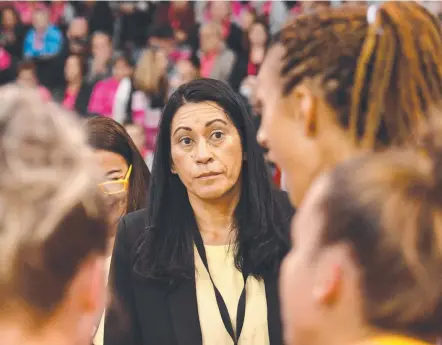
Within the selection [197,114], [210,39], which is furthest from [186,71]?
[197,114]

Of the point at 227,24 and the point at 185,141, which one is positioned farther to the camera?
the point at 227,24

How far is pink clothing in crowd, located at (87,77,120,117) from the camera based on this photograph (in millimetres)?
8336

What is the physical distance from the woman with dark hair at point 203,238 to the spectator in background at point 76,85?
230 inches

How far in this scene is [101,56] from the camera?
9312 millimetres

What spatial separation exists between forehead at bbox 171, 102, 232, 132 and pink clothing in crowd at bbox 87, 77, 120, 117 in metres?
5.50

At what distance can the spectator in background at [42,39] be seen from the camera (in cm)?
1020

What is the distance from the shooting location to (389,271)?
115 centimetres

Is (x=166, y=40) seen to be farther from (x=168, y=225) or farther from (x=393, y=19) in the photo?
(x=393, y=19)

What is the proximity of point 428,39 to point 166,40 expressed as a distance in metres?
7.61

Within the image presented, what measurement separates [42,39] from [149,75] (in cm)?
280

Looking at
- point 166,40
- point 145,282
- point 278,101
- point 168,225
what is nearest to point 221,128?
point 168,225

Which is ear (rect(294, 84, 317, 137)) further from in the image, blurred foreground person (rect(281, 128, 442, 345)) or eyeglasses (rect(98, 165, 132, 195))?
eyeglasses (rect(98, 165, 132, 195))

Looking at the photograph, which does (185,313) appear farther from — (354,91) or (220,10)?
(220,10)

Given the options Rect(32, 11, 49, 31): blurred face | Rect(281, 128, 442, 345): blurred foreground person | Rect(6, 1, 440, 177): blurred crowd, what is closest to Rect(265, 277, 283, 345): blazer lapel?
Rect(281, 128, 442, 345): blurred foreground person
